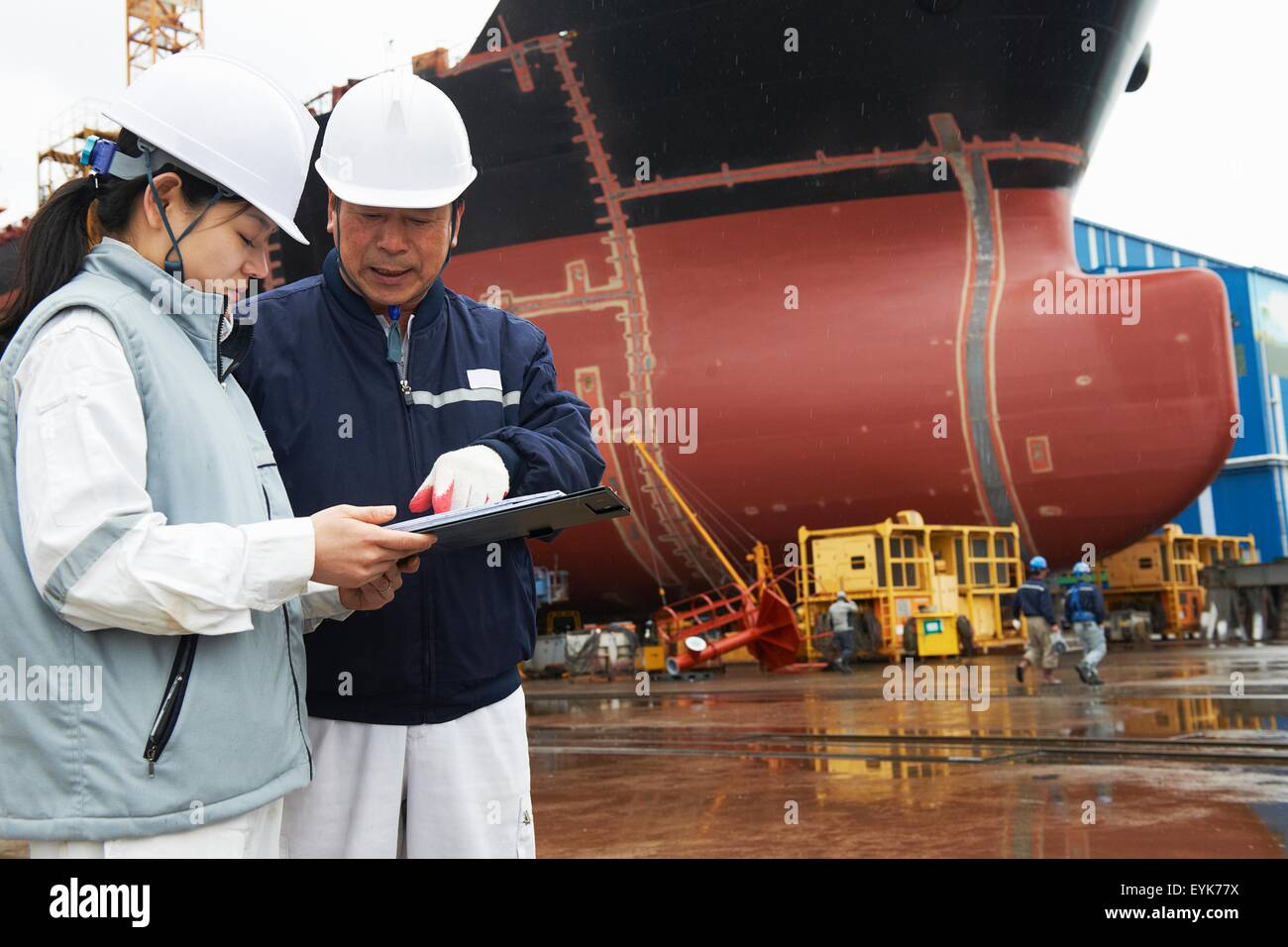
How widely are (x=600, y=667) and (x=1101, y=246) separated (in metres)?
26.5

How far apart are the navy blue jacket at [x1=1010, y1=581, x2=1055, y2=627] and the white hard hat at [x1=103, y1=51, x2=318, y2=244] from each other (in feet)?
38.2

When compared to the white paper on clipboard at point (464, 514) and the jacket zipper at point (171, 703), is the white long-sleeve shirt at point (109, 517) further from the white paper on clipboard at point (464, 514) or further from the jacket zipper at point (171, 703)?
the white paper on clipboard at point (464, 514)

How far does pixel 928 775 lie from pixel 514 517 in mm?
5106

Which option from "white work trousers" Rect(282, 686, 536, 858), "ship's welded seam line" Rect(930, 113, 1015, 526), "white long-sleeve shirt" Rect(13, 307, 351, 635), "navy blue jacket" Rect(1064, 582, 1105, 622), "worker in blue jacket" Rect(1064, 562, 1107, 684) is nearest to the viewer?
"white long-sleeve shirt" Rect(13, 307, 351, 635)

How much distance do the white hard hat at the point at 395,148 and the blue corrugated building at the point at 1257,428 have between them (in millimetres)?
32484

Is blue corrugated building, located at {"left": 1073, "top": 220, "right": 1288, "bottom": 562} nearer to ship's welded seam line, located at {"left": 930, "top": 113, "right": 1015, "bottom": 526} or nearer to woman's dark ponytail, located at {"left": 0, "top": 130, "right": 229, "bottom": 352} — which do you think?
ship's welded seam line, located at {"left": 930, "top": 113, "right": 1015, "bottom": 526}

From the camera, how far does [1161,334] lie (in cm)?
1416

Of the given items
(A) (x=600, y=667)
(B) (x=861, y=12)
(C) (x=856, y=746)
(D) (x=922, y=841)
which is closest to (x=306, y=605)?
(D) (x=922, y=841)

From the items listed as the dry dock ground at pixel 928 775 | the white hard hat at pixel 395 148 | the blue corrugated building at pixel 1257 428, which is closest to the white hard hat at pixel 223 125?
the white hard hat at pixel 395 148

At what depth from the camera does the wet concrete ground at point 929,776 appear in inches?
187

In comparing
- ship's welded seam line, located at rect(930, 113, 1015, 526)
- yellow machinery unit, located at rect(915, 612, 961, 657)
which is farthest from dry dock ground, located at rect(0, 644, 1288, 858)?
yellow machinery unit, located at rect(915, 612, 961, 657)

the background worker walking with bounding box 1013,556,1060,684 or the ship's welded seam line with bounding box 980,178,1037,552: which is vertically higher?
the ship's welded seam line with bounding box 980,178,1037,552

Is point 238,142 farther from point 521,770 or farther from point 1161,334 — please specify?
point 1161,334

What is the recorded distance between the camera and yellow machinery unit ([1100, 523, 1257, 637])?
2205 centimetres
